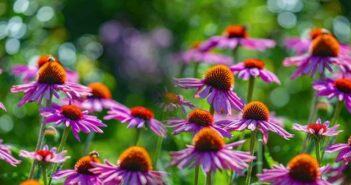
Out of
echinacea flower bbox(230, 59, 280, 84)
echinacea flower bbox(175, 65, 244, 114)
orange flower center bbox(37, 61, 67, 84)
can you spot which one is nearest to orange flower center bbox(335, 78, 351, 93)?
echinacea flower bbox(230, 59, 280, 84)

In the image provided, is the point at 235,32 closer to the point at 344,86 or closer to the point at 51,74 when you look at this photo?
the point at 344,86

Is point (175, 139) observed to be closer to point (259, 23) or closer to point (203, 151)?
point (203, 151)

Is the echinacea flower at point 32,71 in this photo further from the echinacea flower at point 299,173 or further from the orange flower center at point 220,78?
the echinacea flower at point 299,173

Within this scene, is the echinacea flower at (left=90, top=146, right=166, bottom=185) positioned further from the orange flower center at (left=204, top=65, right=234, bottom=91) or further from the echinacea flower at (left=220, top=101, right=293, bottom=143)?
the orange flower center at (left=204, top=65, right=234, bottom=91)

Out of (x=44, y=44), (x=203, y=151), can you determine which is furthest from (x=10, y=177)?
(x=44, y=44)

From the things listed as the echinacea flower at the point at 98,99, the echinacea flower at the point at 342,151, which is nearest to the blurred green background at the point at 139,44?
the echinacea flower at the point at 98,99
